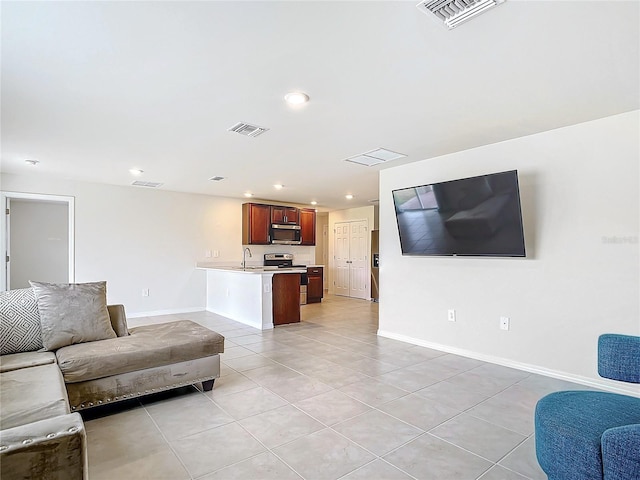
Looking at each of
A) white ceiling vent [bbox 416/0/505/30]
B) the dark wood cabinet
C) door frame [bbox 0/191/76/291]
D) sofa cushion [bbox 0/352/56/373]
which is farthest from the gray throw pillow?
door frame [bbox 0/191/76/291]

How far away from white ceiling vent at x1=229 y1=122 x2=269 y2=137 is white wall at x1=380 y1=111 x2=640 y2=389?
86.4 inches

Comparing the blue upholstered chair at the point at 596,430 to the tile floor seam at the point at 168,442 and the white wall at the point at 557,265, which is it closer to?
the white wall at the point at 557,265

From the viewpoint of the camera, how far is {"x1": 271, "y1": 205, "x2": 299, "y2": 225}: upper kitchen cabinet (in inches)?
302

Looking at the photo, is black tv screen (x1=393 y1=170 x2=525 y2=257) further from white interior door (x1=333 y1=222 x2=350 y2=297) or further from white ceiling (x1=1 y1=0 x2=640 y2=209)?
white interior door (x1=333 y1=222 x2=350 y2=297)

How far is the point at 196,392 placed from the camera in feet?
9.69

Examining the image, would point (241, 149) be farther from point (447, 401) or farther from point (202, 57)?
point (447, 401)

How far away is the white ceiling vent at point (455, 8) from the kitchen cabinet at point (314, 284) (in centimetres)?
673

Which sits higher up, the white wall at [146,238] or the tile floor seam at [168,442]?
the white wall at [146,238]

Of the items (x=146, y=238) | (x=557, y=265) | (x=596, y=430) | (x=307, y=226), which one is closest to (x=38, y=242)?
(x=146, y=238)

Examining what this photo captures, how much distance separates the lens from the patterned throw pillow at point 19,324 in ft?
8.01

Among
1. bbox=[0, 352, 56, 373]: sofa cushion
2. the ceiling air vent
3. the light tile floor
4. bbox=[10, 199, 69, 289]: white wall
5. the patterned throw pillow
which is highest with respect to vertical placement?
the ceiling air vent

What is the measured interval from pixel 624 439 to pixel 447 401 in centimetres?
172

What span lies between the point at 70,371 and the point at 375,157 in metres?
3.53

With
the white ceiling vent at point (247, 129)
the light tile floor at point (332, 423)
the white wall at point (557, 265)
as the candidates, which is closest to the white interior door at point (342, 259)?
the white wall at point (557, 265)
